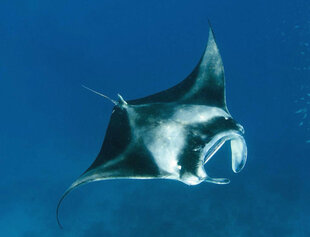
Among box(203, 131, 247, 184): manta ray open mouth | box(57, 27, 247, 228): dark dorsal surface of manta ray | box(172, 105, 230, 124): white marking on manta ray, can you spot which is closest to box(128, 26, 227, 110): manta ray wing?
box(57, 27, 247, 228): dark dorsal surface of manta ray

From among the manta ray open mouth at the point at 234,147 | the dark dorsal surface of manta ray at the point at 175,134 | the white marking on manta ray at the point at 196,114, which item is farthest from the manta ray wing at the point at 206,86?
the manta ray open mouth at the point at 234,147

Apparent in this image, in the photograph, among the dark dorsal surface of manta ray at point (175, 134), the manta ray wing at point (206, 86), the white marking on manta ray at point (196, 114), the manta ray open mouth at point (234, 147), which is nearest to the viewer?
the dark dorsal surface of manta ray at point (175, 134)

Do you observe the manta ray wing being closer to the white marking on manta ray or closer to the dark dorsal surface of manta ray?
the dark dorsal surface of manta ray

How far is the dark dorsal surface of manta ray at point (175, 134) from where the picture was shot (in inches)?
132

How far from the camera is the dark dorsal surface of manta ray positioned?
11.0 feet

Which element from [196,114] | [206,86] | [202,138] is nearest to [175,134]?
[202,138]

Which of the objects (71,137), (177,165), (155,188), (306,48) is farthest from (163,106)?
(306,48)

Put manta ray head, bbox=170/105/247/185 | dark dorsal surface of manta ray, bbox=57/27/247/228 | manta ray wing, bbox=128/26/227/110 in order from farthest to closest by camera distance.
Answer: manta ray wing, bbox=128/26/227/110
dark dorsal surface of manta ray, bbox=57/27/247/228
manta ray head, bbox=170/105/247/185

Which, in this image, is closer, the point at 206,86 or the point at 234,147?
the point at 234,147

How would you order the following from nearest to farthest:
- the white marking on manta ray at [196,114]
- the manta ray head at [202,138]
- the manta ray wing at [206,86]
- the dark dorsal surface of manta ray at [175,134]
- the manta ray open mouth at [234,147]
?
the manta ray head at [202,138] → the dark dorsal surface of manta ray at [175,134] → the manta ray open mouth at [234,147] → the white marking on manta ray at [196,114] → the manta ray wing at [206,86]

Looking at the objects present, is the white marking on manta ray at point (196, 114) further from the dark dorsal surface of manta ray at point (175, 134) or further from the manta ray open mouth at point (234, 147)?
the manta ray open mouth at point (234, 147)

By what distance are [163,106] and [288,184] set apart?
12.5 m

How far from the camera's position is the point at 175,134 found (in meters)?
3.76

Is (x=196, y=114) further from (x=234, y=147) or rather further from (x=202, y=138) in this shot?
(x=234, y=147)
